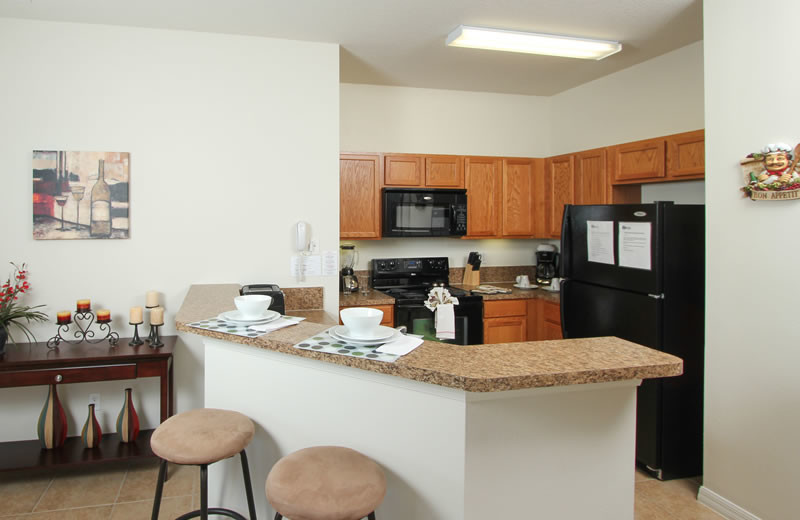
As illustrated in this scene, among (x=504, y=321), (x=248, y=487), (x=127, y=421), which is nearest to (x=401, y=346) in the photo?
(x=248, y=487)

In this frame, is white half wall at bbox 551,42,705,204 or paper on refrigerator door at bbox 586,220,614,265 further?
white half wall at bbox 551,42,705,204

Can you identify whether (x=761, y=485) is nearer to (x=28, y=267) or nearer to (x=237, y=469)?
(x=237, y=469)

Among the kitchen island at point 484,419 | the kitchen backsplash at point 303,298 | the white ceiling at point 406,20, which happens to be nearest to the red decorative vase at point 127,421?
the kitchen backsplash at point 303,298

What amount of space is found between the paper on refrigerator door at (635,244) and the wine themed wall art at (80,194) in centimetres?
307

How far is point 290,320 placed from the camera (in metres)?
Answer: 2.11

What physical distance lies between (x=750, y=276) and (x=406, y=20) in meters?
2.32

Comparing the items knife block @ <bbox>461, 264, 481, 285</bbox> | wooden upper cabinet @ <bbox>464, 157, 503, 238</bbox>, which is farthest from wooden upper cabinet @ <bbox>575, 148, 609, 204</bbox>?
knife block @ <bbox>461, 264, 481, 285</bbox>

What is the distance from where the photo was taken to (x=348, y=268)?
450cm

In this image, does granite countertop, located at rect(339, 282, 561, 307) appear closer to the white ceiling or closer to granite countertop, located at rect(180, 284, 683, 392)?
the white ceiling

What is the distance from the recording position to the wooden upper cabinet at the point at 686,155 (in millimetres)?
3328

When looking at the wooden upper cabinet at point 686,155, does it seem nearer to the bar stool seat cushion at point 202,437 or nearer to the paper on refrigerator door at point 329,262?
the paper on refrigerator door at point 329,262

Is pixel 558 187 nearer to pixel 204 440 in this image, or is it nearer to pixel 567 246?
pixel 567 246

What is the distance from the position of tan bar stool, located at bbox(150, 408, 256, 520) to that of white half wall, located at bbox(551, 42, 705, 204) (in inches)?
132

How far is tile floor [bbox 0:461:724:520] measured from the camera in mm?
2656
